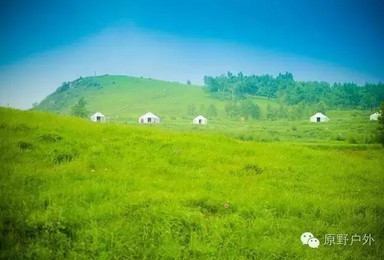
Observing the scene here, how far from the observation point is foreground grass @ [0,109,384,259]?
5504mm

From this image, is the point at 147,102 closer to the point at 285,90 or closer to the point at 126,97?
the point at 126,97

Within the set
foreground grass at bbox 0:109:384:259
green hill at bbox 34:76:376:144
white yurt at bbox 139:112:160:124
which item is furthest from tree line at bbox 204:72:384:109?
foreground grass at bbox 0:109:384:259

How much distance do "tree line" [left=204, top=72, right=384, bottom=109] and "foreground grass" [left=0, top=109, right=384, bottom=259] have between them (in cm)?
9492

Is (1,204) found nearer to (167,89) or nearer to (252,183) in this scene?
(252,183)

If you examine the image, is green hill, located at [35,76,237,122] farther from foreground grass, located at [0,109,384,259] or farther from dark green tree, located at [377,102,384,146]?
foreground grass, located at [0,109,384,259]

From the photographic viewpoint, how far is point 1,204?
584 centimetres

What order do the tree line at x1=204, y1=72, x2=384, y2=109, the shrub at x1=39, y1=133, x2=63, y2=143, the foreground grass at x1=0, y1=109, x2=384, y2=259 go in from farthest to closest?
1. the tree line at x1=204, y1=72, x2=384, y2=109
2. the shrub at x1=39, y1=133, x2=63, y2=143
3. the foreground grass at x1=0, y1=109, x2=384, y2=259

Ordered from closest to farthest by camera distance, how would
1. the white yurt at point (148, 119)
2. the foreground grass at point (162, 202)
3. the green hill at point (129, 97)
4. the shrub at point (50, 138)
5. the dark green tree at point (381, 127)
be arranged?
1. the foreground grass at point (162, 202)
2. the shrub at point (50, 138)
3. the dark green tree at point (381, 127)
4. the white yurt at point (148, 119)
5. the green hill at point (129, 97)

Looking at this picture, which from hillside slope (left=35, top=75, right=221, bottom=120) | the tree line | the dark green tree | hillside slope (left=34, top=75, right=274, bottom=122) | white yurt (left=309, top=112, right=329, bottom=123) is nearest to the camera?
the dark green tree

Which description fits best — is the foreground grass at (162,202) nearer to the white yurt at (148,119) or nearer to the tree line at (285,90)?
the white yurt at (148,119)

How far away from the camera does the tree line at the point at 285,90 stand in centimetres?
10612

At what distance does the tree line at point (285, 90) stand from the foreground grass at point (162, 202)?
94.9 meters

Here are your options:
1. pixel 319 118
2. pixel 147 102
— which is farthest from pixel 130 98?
pixel 319 118

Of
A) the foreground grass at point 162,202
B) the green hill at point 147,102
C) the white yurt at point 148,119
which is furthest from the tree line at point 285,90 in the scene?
the foreground grass at point 162,202
